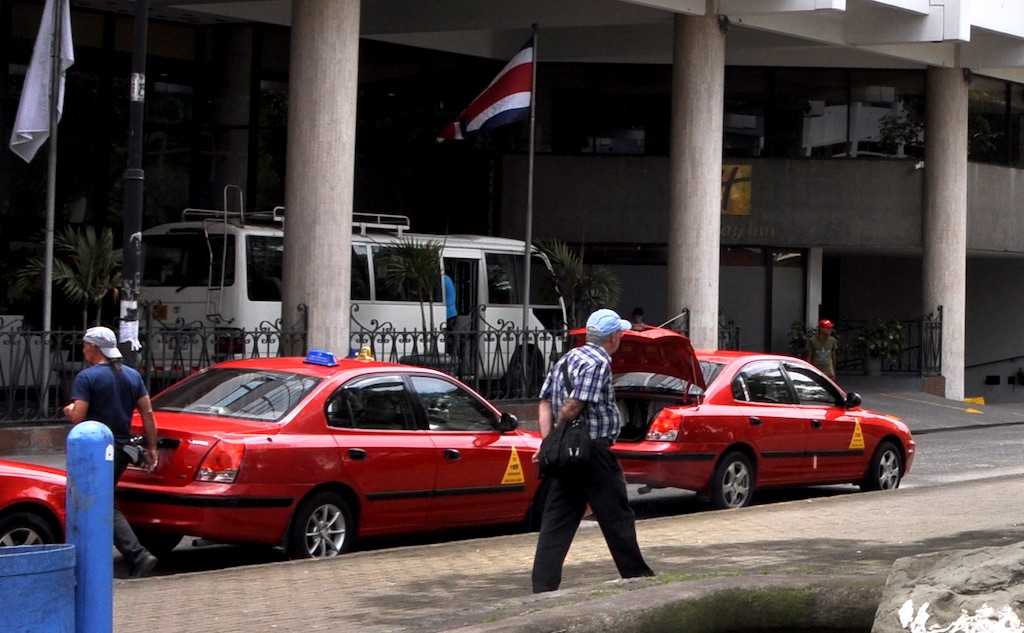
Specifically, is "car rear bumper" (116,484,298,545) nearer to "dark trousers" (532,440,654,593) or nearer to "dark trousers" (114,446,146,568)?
"dark trousers" (114,446,146,568)

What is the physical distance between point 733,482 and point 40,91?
920 centimetres

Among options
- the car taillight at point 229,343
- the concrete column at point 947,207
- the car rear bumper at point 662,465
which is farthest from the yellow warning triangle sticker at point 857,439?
the concrete column at point 947,207

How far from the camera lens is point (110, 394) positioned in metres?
9.51

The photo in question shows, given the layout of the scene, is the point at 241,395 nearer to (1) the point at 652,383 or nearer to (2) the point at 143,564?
(2) the point at 143,564

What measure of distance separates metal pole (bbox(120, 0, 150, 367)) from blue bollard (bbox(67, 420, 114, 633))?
7.86m

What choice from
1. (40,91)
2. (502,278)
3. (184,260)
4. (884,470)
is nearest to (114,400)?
(40,91)

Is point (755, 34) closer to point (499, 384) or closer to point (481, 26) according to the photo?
point (481, 26)

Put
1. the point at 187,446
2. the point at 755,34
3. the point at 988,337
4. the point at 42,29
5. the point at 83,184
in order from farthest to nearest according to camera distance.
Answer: the point at 988,337, the point at 755,34, the point at 83,184, the point at 42,29, the point at 187,446

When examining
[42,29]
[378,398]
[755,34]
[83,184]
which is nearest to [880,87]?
[755,34]

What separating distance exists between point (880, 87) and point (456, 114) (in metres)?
8.72

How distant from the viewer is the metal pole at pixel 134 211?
13.4 metres

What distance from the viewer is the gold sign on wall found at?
28.6 m

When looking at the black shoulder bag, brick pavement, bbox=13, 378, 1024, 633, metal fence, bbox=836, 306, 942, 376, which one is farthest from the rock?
metal fence, bbox=836, 306, 942, 376

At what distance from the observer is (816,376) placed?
14227 mm
